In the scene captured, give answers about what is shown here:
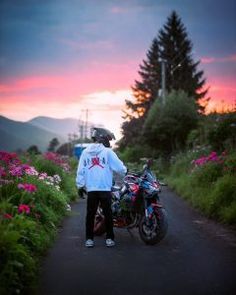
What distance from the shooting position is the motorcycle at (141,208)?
29.9 ft

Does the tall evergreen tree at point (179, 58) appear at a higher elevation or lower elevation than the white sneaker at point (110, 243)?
higher

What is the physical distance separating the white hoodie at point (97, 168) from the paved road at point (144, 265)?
1.10 m

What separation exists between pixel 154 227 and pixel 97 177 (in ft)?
4.39

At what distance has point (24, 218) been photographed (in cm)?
773

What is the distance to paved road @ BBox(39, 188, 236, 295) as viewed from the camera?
6.37 m

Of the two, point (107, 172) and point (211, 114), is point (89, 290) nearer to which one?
point (107, 172)

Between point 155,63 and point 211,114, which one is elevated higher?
point 155,63

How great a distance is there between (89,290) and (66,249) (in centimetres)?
257

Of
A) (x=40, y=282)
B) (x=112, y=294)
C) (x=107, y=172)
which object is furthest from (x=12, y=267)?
(x=107, y=172)

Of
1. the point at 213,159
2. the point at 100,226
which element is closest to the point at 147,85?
the point at 213,159

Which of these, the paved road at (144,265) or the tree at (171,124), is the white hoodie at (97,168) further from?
the tree at (171,124)

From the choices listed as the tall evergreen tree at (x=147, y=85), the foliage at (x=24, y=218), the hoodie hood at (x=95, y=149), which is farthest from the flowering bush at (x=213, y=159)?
the tall evergreen tree at (x=147, y=85)

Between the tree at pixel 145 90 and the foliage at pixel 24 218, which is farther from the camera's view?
the tree at pixel 145 90

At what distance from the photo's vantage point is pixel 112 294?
613 cm
